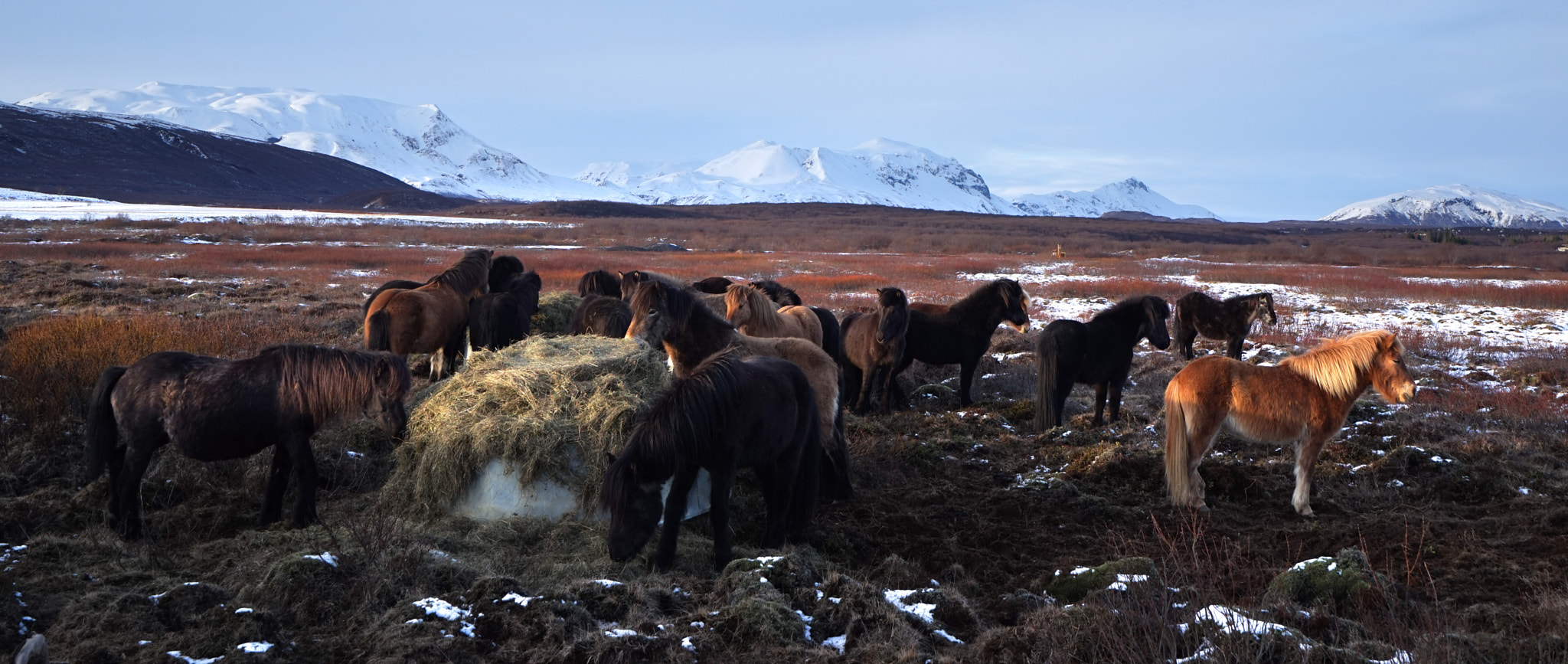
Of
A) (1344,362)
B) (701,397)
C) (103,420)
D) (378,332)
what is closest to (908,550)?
(701,397)

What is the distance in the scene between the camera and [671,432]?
175 inches

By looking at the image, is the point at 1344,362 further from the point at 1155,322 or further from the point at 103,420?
the point at 103,420

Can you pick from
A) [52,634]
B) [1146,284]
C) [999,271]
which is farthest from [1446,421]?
[999,271]

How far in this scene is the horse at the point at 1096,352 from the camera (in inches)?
336

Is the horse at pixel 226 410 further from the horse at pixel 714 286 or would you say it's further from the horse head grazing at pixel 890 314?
the horse at pixel 714 286

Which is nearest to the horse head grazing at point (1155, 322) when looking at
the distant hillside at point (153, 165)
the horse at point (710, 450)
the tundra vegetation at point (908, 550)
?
the tundra vegetation at point (908, 550)

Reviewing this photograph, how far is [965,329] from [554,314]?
17.3 ft

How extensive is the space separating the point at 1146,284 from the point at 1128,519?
Answer: 21258 millimetres

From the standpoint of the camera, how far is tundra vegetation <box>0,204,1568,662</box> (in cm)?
348

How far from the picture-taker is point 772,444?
4840 mm

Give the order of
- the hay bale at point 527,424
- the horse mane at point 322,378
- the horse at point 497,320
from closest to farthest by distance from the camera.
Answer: the horse mane at point 322,378, the hay bale at point 527,424, the horse at point 497,320

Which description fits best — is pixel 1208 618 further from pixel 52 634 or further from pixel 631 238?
pixel 631 238

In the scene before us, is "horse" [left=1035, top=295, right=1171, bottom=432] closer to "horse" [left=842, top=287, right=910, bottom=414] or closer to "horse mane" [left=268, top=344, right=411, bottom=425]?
"horse" [left=842, top=287, right=910, bottom=414]

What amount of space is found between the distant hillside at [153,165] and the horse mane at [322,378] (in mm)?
109217
